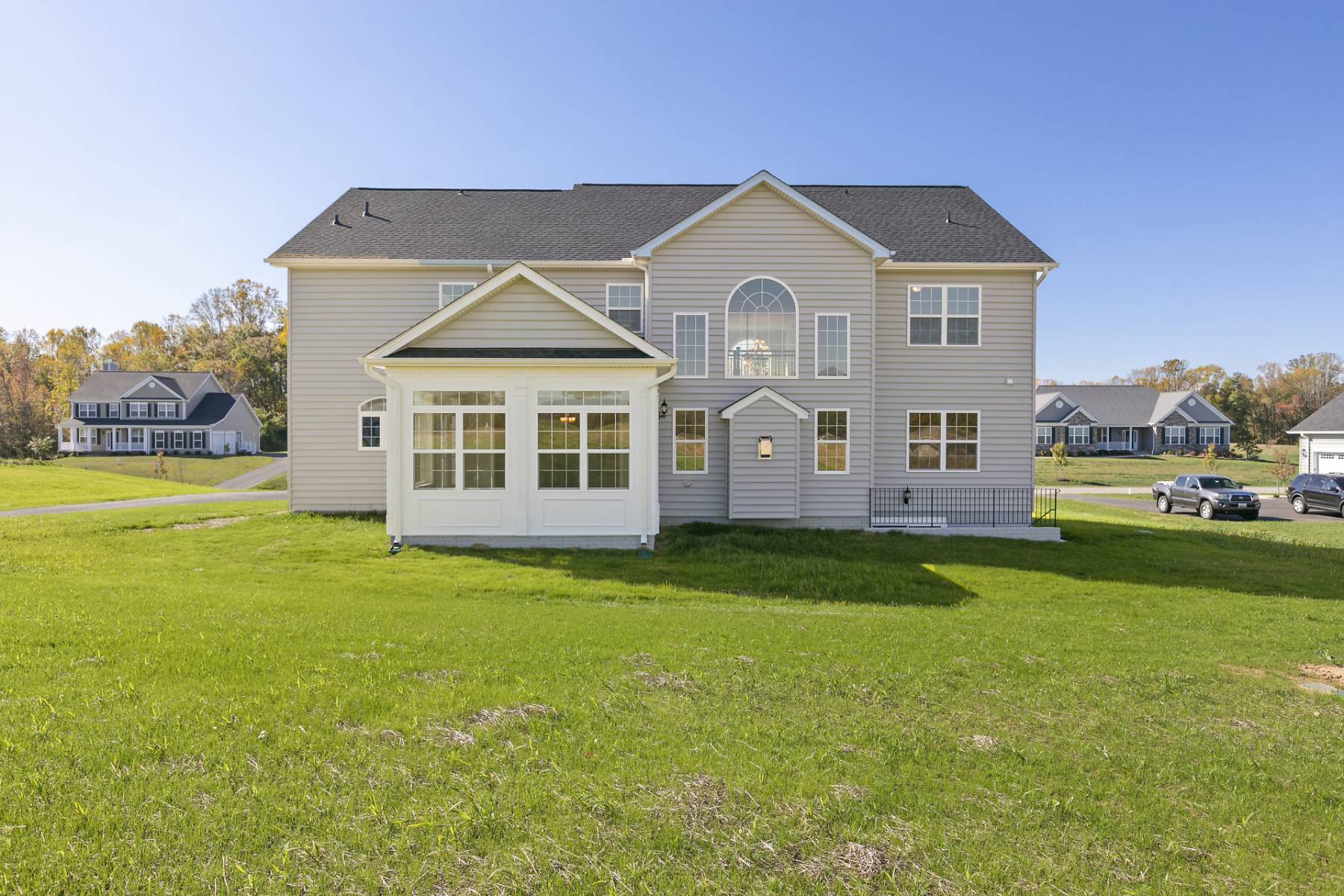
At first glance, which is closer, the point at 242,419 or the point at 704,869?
the point at 704,869

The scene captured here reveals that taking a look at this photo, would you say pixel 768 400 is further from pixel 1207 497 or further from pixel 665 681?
pixel 1207 497

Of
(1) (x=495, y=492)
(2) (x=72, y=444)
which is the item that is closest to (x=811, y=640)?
(1) (x=495, y=492)

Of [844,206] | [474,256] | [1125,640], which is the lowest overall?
[1125,640]

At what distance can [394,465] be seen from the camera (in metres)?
14.5

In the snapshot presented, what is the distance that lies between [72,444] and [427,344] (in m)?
67.0

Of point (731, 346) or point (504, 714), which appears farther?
point (731, 346)

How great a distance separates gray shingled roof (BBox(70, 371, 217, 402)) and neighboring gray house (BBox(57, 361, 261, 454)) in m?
0.06

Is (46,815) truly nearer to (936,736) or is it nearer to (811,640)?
(936,736)

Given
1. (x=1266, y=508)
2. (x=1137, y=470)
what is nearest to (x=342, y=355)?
(x=1266, y=508)

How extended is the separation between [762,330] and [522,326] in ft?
21.4

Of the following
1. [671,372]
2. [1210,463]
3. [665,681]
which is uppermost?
[671,372]

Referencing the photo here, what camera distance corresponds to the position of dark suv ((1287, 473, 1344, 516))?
26.9 meters

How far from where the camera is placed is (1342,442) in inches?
1421

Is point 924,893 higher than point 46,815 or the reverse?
the reverse
